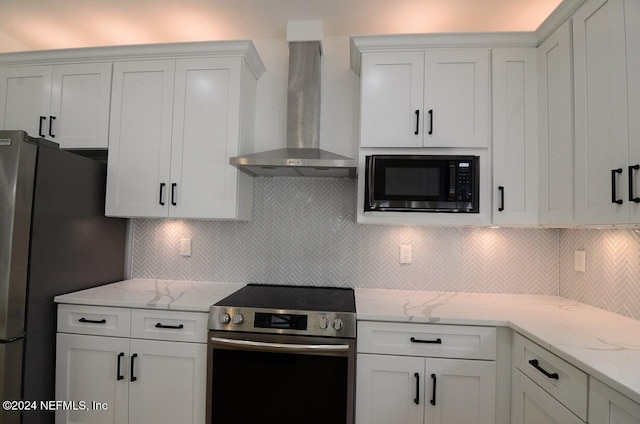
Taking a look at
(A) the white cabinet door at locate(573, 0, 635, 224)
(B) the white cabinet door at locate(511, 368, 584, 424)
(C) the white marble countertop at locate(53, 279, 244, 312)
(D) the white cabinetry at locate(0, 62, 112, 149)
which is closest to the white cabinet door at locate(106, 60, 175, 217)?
(D) the white cabinetry at locate(0, 62, 112, 149)

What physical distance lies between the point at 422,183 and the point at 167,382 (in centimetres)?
179

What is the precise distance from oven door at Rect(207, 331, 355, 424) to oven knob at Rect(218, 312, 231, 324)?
7cm

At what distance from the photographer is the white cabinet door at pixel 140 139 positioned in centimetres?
200

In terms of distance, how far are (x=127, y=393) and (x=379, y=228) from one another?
5.87ft

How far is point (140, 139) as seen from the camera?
2.01 metres

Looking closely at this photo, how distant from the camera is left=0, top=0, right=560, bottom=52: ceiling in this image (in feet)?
6.31

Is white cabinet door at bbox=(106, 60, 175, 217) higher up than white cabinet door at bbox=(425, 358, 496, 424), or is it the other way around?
white cabinet door at bbox=(106, 60, 175, 217)

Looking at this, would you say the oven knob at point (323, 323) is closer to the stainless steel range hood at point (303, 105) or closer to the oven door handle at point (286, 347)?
the oven door handle at point (286, 347)

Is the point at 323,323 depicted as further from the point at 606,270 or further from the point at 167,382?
the point at 606,270

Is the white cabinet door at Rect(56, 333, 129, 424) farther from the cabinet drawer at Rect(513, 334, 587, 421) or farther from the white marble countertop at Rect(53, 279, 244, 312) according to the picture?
the cabinet drawer at Rect(513, 334, 587, 421)

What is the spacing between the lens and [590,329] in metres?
1.37

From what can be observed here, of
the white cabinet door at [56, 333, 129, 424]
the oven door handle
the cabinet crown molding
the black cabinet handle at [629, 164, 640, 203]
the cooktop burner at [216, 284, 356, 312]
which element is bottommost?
the white cabinet door at [56, 333, 129, 424]

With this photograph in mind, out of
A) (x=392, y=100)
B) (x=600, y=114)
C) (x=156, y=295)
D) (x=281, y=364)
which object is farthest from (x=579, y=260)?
(x=156, y=295)

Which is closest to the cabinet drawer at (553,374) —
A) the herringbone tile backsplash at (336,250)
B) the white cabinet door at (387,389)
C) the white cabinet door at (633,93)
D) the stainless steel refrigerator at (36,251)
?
the white cabinet door at (387,389)
